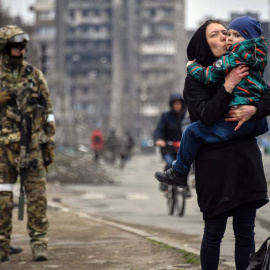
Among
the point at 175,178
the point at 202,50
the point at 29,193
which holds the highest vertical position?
the point at 202,50

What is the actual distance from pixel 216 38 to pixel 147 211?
9029 millimetres

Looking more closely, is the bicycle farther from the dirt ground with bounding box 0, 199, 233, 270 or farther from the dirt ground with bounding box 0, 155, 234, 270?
the dirt ground with bounding box 0, 199, 233, 270

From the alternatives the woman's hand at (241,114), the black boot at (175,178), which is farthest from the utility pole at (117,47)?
the woman's hand at (241,114)

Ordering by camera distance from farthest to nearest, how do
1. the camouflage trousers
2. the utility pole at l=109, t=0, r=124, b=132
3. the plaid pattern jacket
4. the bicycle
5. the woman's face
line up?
1. the utility pole at l=109, t=0, r=124, b=132
2. the bicycle
3. the camouflage trousers
4. the woman's face
5. the plaid pattern jacket

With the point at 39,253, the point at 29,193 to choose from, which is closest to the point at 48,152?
the point at 29,193

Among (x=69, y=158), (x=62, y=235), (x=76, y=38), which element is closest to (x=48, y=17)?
(x=76, y=38)

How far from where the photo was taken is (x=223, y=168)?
521 cm

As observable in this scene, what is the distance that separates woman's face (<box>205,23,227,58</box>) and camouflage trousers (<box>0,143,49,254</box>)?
99.5 inches

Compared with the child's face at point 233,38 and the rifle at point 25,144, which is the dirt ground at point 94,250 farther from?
the child's face at point 233,38

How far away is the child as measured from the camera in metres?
5.16

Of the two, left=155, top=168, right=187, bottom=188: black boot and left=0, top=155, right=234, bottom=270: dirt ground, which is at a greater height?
left=155, top=168, right=187, bottom=188: black boot

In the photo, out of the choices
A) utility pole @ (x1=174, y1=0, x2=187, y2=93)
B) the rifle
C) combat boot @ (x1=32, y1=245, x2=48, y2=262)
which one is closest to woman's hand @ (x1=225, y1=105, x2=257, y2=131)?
the rifle

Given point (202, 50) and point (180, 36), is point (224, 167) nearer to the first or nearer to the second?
point (202, 50)

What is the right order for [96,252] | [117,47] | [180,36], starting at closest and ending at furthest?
1. [96,252]
2. [117,47]
3. [180,36]
